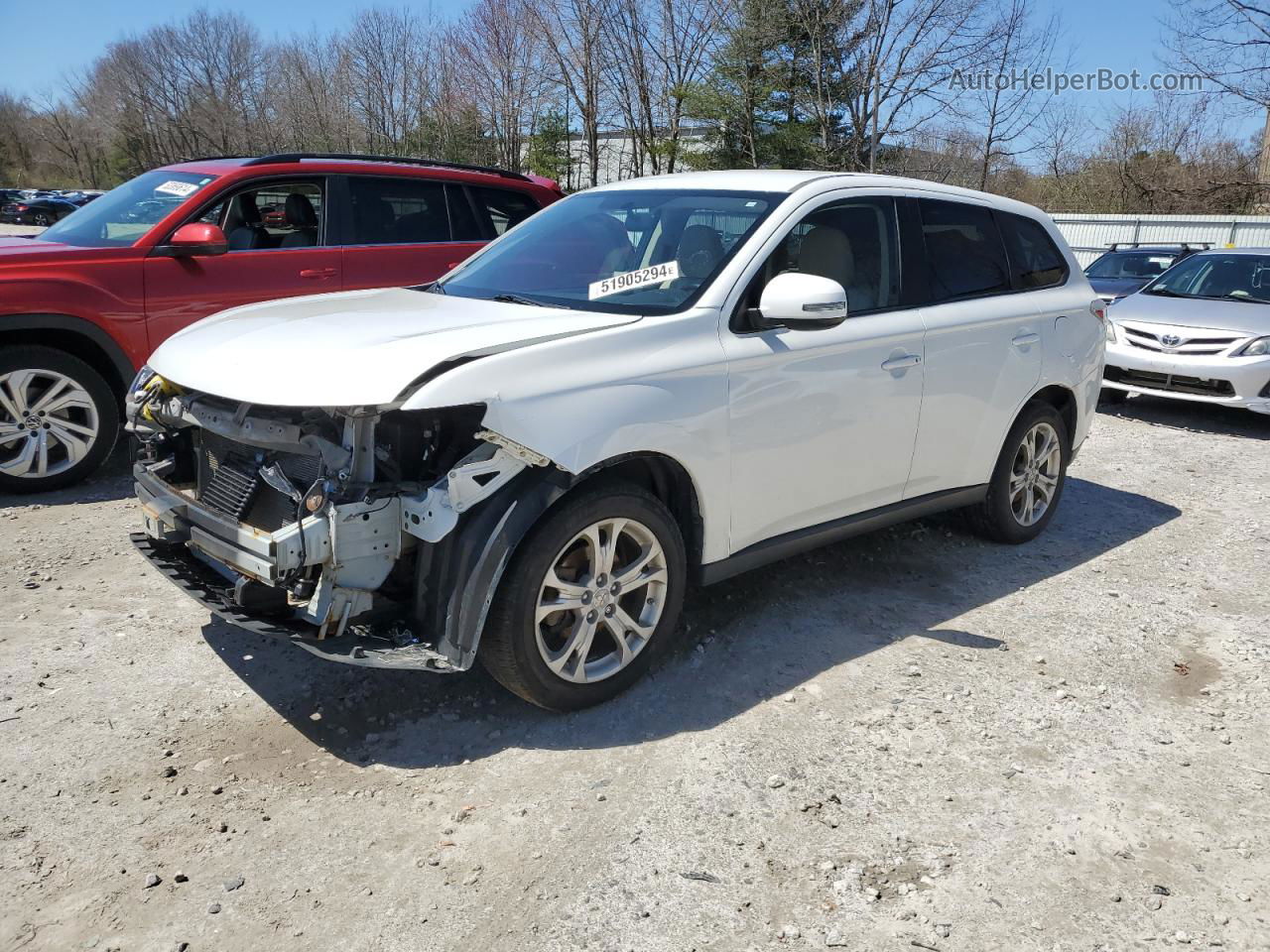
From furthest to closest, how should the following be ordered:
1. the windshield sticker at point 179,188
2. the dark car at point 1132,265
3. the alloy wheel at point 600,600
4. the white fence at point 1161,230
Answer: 1. the white fence at point 1161,230
2. the dark car at point 1132,265
3. the windshield sticker at point 179,188
4. the alloy wheel at point 600,600

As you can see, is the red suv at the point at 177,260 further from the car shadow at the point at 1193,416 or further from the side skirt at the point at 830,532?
the car shadow at the point at 1193,416

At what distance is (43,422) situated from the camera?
572cm

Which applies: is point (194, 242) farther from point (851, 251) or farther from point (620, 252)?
point (851, 251)

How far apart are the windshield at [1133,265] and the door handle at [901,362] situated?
1156cm

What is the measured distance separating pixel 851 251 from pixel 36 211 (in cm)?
4249

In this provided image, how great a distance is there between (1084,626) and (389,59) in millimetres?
31218

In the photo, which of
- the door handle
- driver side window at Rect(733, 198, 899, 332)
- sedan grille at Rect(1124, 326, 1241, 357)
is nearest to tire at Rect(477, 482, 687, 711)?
driver side window at Rect(733, 198, 899, 332)

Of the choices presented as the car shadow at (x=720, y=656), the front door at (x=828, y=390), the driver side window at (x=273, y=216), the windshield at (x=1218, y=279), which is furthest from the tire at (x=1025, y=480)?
the windshield at (x=1218, y=279)

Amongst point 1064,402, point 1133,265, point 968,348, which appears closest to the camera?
point 968,348

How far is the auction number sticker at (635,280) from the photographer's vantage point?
151 inches

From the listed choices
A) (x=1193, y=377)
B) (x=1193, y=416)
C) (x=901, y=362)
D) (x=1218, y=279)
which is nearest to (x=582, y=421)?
(x=901, y=362)

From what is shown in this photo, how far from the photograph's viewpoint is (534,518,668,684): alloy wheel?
132 inches

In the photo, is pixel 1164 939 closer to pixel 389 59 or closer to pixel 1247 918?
pixel 1247 918

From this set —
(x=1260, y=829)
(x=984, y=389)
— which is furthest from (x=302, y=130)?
(x=1260, y=829)
